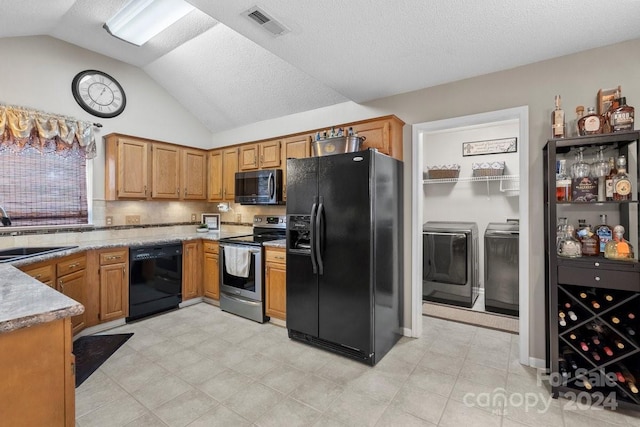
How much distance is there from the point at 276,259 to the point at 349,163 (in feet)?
4.63

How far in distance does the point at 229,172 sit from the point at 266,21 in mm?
2862

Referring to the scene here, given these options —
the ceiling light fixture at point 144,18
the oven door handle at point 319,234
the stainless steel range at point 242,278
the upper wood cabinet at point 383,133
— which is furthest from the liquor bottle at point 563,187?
the ceiling light fixture at point 144,18

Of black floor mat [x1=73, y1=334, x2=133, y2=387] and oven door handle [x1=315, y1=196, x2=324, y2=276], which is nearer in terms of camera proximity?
black floor mat [x1=73, y1=334, x2=133, y2=387]

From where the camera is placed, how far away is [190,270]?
4.06 m

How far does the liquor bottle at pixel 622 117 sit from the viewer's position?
2.01 metres

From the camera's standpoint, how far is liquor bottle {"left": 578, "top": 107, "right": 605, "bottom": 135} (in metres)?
2.12

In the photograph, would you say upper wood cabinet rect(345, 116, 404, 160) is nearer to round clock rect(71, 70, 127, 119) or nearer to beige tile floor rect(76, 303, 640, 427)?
beige tile floor rect(76, 303, 640, 427)

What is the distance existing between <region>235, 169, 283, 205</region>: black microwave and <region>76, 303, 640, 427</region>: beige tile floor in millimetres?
1669

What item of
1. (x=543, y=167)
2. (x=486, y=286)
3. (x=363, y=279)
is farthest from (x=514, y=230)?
(x=363, y=279)

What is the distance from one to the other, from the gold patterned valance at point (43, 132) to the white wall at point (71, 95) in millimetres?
138

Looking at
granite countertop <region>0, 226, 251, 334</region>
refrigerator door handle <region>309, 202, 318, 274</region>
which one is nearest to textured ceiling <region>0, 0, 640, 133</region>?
refrigerator door handle <region>309, 202, 318, 274</region>

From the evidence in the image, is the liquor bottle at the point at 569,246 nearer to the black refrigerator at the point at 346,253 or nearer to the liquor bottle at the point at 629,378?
the liquor bottle at the point at 629,378

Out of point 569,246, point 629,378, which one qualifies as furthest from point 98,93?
point 629,378

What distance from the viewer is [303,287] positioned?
2.95 metres
